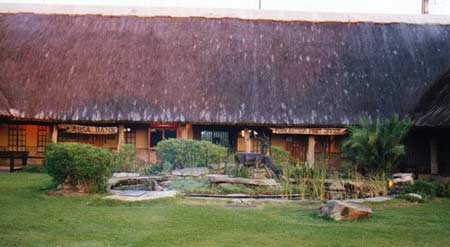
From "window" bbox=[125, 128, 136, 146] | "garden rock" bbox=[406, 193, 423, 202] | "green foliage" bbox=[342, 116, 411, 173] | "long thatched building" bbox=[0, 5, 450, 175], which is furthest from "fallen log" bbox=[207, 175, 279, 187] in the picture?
"window" bbox=[125, 128, 136, 146]

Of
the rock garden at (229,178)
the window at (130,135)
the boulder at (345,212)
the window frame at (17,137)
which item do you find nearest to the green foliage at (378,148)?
the rock garden at (229,178)

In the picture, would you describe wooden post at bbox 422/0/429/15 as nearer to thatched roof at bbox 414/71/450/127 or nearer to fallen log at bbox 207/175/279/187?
thatched roof at bbox 414/71/450/127

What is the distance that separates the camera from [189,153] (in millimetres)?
15719

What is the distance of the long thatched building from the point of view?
20.5 m

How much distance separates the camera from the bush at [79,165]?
461 inches

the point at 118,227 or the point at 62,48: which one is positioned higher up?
the point at 62,48

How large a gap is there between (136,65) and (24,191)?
1060 centimetres

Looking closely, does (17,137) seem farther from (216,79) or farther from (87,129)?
(216,79)

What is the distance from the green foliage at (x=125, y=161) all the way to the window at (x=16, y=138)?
6.49 metres

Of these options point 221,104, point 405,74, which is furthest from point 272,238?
point 405,74

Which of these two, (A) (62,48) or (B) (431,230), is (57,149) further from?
(A) (62,48)

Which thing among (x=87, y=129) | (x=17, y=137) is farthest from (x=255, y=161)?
(x=17, y=137)

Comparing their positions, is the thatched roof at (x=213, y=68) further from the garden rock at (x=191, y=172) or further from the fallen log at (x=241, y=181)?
the fallen log at (x=241, y=181)

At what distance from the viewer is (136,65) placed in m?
22.1
